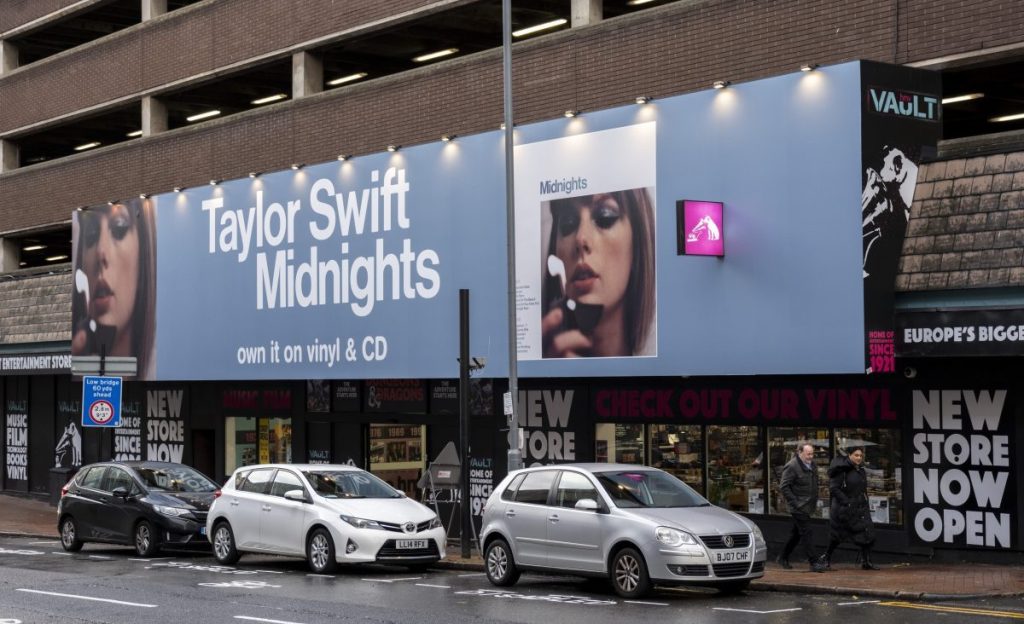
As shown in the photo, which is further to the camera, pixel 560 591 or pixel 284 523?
pixel 284 523

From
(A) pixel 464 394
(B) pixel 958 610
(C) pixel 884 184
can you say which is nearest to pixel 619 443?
(A) pixel 464 394

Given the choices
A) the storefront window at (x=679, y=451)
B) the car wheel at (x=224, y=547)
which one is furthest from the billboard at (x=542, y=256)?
the car wheel at (x=224, y=547)

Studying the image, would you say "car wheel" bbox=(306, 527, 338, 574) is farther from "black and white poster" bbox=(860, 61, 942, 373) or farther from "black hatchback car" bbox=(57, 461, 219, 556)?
"black and white poster" bbox=(860, 61, 942, 373)

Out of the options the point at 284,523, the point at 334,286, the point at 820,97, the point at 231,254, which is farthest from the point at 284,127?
the point at 820,97

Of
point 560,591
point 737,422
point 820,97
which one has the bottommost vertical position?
point 560,591

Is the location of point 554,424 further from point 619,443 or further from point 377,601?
point 377,601

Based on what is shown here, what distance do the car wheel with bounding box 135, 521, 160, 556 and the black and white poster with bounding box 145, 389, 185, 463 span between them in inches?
378

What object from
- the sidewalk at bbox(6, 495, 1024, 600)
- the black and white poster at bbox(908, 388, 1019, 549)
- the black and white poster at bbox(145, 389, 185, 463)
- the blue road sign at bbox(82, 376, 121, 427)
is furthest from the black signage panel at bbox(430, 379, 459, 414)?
the black and white poster at bbox(908, 388, 1019, 549)

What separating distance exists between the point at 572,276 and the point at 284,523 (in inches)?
233

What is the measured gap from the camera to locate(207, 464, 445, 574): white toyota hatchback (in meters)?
19.7

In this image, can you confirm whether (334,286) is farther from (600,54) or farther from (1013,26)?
(1013,26)

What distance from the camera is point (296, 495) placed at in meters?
20.5

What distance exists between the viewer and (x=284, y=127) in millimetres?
30297

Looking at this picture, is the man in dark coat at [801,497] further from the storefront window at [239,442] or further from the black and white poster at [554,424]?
the storefront window at [239,442]
